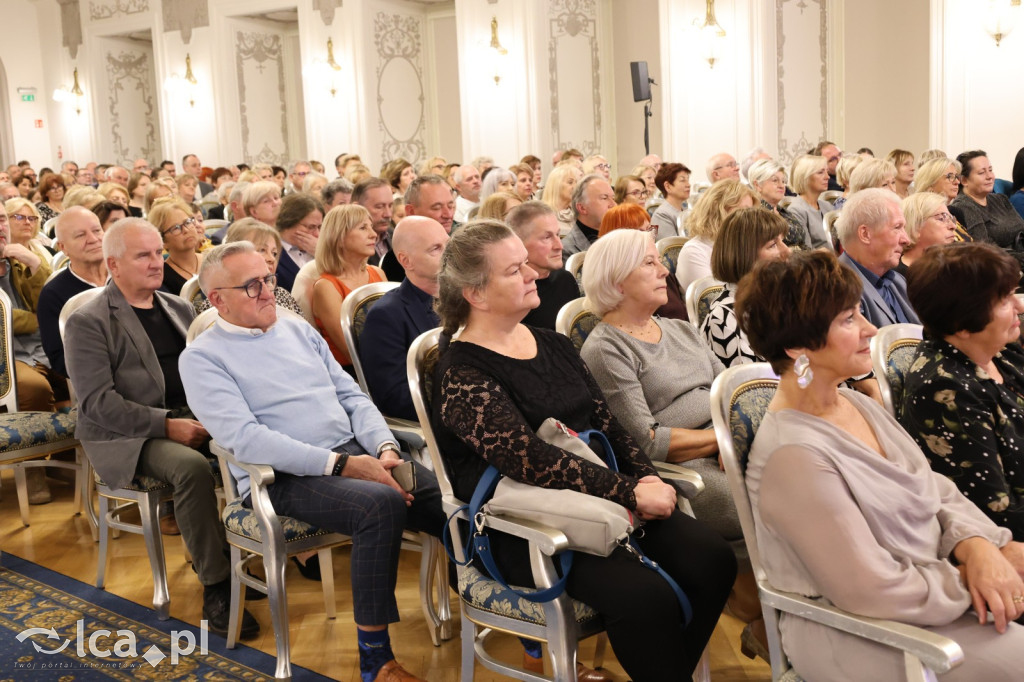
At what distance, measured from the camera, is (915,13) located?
36.8 feet

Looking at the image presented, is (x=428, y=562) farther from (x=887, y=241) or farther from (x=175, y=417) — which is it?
(x=887, y=241)

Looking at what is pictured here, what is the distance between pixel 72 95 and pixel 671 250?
14.1 metres

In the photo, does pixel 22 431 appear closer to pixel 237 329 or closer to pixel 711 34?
pixel 237 329

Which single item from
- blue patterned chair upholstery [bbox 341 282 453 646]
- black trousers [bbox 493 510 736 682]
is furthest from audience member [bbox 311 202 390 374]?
black trousers [bbox 493 510 736 682]

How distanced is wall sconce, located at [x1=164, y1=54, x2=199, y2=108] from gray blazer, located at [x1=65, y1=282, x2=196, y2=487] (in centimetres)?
1224

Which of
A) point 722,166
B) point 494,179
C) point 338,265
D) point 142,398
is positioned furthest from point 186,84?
point 142,398

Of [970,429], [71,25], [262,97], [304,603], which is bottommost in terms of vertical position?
[304,603]

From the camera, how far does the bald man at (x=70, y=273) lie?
12.6 ft

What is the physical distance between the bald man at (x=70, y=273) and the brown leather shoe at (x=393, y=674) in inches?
81.4

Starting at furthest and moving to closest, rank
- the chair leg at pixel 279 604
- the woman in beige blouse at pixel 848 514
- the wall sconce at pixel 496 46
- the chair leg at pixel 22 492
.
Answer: the wall sconce at pixel 496 46, the chair leg at pixel 22 492, the chair leg at pixel 279 604, the woman in beige blouse at pixel 848 514

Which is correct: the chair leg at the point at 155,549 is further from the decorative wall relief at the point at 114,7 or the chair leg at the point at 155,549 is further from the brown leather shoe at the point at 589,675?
the decorative wall relief at the point at 114,7

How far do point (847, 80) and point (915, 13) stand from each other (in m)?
0.99

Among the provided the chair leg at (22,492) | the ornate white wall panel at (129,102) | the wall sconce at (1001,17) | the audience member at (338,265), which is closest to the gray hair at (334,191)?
the audience member at (338,265)

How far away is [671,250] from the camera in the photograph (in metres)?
4.57
